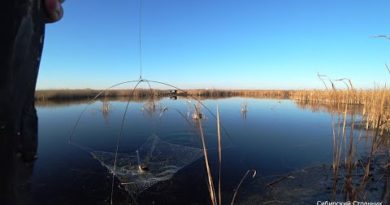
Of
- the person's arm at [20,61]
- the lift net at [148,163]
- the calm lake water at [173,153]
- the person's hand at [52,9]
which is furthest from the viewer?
the lift net at [148,163]

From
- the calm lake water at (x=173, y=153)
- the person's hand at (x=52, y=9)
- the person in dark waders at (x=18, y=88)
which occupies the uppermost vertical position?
the person's hand at (x=52, y=9)

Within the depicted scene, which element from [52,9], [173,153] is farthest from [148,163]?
[52,9]

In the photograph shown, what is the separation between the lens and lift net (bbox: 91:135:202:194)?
5.88 metres

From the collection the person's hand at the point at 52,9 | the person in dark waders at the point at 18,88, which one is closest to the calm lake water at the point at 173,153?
the person in dark waders at the point at 18,88

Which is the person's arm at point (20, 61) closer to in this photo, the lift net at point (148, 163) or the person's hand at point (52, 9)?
the person's hand at point (52, 9)

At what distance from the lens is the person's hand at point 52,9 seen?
38.2 inches

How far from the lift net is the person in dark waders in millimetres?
4771

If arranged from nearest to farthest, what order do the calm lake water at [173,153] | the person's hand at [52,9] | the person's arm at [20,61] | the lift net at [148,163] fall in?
the person's arm at [20,61] < the person's hand at [52,9] < the calm lake water at [173,153] < the lift net at [148,163]

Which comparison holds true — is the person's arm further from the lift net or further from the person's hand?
the lift net

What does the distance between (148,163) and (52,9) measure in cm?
653

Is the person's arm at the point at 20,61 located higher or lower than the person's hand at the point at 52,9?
lower

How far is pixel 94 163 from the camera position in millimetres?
7457

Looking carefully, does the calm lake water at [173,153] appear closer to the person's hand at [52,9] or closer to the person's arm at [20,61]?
the person's arm at [20,61]

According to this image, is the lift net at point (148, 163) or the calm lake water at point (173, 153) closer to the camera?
the calm lake water at point (173, 153)
